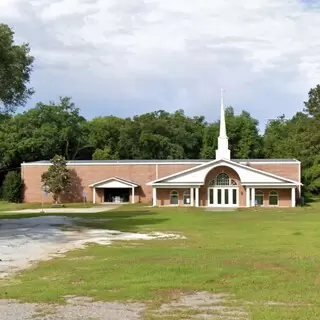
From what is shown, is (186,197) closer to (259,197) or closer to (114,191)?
(259,197)

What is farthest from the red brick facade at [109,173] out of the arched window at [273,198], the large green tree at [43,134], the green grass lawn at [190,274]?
the green grass lawn at [190,274]

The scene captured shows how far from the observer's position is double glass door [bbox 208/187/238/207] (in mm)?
68812

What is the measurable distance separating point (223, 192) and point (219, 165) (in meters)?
3.14

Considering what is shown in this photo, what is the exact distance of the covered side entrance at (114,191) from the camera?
7262 centimetres

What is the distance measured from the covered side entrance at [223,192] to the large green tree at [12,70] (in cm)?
3266

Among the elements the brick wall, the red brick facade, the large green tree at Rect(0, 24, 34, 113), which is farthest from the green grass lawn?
the brick wall

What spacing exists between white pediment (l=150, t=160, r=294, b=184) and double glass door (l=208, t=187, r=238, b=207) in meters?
2.09

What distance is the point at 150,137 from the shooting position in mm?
91062

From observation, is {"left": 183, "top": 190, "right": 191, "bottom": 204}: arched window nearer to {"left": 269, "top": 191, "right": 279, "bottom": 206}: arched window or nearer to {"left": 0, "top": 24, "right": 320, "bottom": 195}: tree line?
{"left": 269, "top": 191, "right": 279, "bottom": 206}: arched window

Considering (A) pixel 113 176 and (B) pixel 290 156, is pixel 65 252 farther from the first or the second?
(B) pixel 290 156

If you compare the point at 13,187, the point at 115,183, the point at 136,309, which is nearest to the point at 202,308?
the point at 136,309

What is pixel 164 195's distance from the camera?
69.5 metres

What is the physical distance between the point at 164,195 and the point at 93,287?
55.8m

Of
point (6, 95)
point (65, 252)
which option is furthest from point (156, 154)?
point (65, 252)
